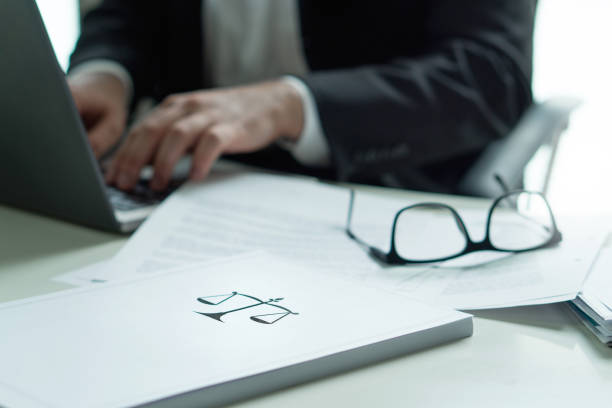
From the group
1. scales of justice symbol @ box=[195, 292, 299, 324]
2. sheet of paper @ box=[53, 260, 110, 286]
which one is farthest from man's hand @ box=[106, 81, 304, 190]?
scales of justice symbol @ box=[195, 292, 299, 324]

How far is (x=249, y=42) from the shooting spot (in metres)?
1.15

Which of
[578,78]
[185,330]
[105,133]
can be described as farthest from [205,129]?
[578,78]

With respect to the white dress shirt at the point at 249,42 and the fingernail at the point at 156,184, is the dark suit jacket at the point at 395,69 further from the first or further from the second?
the fingernail at the point at 156,184

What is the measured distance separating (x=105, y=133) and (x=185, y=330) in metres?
0.57

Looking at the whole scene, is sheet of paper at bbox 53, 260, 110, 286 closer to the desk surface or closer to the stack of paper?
the desk surface

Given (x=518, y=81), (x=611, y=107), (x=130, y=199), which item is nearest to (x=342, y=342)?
(x=130, y=199)

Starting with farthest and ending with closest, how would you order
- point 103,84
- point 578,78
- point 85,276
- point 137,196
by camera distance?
1. point 578,78
2. point 103,84
3. point 137,196
4. point 85,276

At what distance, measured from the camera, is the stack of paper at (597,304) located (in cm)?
35

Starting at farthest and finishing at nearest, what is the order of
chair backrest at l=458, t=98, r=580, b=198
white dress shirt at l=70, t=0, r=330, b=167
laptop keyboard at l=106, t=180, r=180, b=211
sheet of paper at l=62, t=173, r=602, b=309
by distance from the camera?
white dress shirt at l=70, t=0, r=330, b=167 → chair backrest at l=458, t=98, r=580, b=198 → laptop keyboard at l=106, t=180, r=180, b=211 → sheet of paper at l=62, t=173, r=602, b=309

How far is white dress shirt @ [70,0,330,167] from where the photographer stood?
1097 millimetres

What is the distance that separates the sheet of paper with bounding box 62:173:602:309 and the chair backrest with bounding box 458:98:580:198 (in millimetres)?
128

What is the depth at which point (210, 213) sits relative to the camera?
58cm

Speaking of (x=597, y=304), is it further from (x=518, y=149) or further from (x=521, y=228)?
(x=518, y=149)

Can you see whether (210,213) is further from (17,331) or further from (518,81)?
(518,81)
